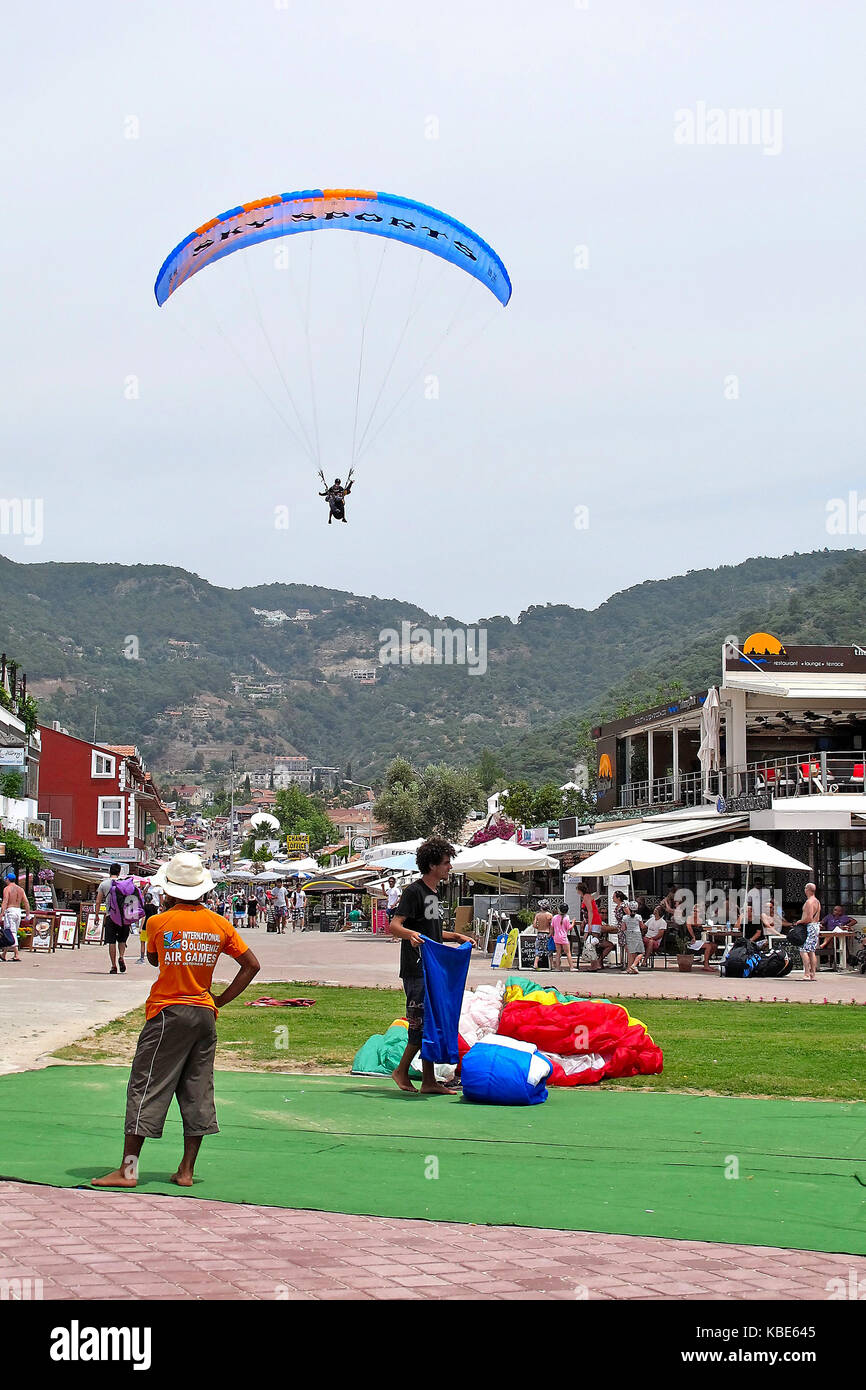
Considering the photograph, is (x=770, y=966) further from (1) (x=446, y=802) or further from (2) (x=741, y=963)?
(1) (x=446, y=802)

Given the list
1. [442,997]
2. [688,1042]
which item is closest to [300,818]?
[688,1042]

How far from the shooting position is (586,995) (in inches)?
699

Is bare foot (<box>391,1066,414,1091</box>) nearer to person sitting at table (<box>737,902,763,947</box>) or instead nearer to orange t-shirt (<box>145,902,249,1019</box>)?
orange t-shirt (<box>145,902,249,1019</box>)

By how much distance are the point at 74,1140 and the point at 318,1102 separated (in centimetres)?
179

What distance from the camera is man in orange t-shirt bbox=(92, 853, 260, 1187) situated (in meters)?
6.18

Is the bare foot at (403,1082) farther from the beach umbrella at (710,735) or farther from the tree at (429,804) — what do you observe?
the tree at (429,804)

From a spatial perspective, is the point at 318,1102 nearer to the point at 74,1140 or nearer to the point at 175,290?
the point at 74,1140

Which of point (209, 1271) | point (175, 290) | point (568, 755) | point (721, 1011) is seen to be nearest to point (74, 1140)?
point (209, 1271)

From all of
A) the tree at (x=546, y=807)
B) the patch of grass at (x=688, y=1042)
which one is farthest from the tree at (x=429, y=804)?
the patch of grass at (x=688, y=1042)

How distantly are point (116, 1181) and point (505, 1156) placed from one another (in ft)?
6.32

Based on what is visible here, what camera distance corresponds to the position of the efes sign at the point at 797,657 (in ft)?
120

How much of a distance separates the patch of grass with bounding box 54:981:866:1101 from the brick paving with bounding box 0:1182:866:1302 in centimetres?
450

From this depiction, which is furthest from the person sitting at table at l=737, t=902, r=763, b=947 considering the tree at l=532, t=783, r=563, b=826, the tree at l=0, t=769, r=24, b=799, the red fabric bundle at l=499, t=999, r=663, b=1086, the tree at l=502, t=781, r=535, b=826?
the tree at l=532, t=783, r=563, b=826

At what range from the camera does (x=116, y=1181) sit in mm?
6098
